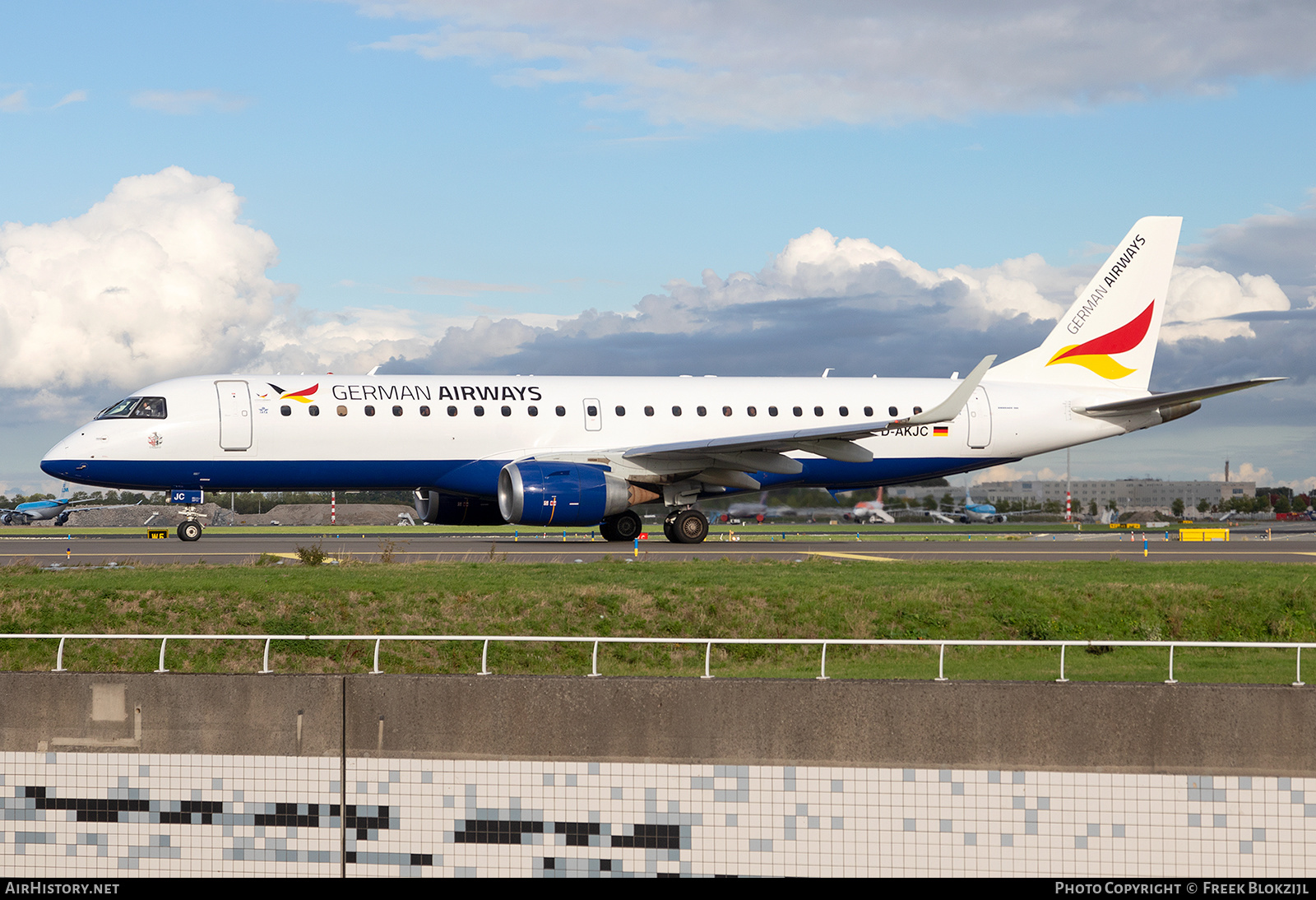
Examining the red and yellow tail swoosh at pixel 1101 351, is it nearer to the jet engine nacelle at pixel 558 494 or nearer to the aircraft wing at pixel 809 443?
the aircraft wing at pixel 809 443

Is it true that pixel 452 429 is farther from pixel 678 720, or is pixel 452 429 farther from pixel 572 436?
pixel 678 720

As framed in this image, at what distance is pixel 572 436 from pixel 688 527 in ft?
13.5

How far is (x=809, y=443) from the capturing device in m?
31.0

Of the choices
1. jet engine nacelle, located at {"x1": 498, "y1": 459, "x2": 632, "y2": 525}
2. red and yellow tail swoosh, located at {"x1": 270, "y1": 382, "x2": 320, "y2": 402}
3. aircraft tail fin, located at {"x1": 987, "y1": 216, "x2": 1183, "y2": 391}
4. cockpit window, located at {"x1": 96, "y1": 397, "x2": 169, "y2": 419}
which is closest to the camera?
jet engine nacelle, located at {"x1": 498, "y1": 459, "x2": 632, "y2": 525}

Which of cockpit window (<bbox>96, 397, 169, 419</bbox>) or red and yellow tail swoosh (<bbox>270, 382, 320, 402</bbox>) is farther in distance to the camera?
red and yellow tail swoosh (<bbox>270, 382, 320, 402</bbox>)

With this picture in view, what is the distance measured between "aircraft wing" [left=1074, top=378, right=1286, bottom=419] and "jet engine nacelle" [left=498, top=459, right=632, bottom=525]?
16.4m

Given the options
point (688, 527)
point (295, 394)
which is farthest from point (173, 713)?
point (688, 527)

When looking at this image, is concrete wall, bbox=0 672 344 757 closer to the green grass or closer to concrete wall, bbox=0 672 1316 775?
concrete wall, bbox=0 672 1316 775

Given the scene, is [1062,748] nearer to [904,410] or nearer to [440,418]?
[440,418]

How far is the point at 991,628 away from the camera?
722 inches

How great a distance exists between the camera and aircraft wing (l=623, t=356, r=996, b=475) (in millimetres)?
29625

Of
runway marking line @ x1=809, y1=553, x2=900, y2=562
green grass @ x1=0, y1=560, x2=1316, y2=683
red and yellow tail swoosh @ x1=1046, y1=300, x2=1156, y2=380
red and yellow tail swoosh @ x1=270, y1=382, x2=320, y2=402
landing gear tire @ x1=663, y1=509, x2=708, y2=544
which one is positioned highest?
red and yellow tail swoosh @ x1=1046, y1=300, x2=1156, y2=380

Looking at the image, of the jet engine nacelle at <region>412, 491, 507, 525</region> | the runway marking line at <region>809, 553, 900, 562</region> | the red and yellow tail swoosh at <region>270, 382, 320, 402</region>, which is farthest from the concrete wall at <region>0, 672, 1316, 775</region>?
the jet engine nacelle at <region>412, 491, 507, 525</region>
